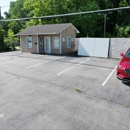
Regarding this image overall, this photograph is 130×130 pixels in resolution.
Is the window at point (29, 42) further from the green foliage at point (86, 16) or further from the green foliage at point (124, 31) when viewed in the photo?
the green foliage at point (124, 31)

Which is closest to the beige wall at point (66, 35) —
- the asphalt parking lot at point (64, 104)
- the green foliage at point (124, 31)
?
the asphalt parking lot at point (64, 104)

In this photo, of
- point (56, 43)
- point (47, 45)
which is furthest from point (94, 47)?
point (47, 45)

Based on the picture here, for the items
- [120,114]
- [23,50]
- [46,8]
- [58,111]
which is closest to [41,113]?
[58,111]

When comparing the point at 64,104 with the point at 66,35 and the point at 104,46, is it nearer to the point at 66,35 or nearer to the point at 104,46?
the point at 104,46

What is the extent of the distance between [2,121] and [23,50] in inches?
653

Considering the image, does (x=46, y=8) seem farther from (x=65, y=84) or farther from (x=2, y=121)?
(x=2, y=121)

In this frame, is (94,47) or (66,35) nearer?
(94,47)

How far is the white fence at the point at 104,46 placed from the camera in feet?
42.8

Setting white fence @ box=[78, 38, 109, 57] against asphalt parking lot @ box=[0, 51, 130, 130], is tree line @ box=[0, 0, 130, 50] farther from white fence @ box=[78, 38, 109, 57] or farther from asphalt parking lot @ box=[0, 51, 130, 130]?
asphalt parking lot @ box=[0, 51, 130, 130]

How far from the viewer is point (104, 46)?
45.1ft

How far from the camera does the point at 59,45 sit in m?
16.4

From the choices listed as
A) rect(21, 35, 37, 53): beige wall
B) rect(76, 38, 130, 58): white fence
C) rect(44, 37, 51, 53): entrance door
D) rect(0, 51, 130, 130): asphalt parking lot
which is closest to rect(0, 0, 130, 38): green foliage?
rect(44, 37, 51, 53): entrance door

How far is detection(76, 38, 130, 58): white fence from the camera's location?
42.8 feet

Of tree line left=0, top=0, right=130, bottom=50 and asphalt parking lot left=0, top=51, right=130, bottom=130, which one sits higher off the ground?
tree line left=0, top=0, right=130, bottom=50
